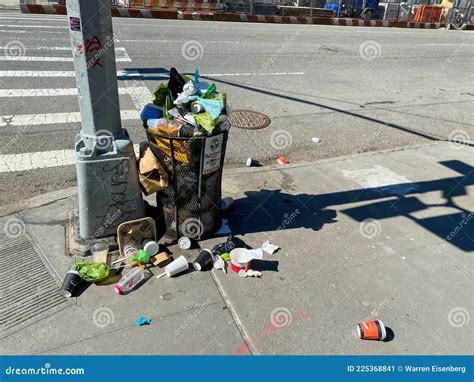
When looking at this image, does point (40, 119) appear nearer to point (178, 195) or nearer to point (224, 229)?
point (178, 195)

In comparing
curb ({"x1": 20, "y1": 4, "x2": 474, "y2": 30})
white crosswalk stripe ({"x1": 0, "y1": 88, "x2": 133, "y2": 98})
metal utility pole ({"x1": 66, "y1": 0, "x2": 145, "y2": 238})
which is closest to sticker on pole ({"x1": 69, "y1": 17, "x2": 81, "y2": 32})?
metal utility pole ({"x1": 66, "y1": 0, "x2": 145, "y2": 238})

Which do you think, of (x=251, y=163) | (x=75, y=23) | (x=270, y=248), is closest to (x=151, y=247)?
(x=270, y=248)

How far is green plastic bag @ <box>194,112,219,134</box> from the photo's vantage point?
330 cm

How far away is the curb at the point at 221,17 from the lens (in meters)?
15.4

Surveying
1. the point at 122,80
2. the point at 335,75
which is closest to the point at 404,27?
the point at 335,75

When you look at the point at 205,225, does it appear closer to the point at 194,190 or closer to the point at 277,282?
the point at 194,190

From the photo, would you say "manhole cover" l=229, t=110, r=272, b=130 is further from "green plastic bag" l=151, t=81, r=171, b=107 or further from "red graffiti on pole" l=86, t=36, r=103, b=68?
"red graffiti on pole" l=86, t=36, r=103, b=68

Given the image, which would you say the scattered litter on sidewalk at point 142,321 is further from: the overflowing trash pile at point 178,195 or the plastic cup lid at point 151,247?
the plastic cup lid at point 151,247

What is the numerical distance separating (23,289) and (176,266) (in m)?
1.23

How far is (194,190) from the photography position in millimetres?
3639

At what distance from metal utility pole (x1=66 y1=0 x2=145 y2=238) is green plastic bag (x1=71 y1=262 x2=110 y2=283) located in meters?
0.36

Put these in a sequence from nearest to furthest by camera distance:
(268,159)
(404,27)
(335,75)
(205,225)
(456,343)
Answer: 1. (456,343)
2. (205,225)
3. (268,159)
4. (335,75)
5. (404,27)

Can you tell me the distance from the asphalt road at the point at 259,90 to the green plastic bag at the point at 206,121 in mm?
2303

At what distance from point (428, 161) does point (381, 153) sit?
2.17ft
